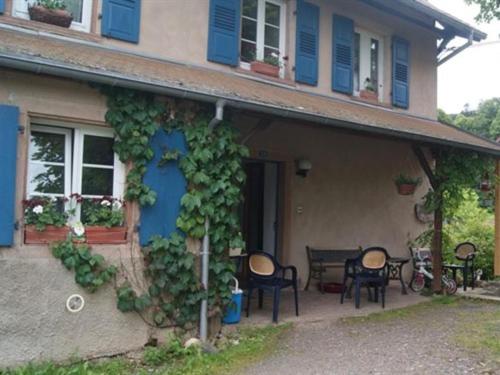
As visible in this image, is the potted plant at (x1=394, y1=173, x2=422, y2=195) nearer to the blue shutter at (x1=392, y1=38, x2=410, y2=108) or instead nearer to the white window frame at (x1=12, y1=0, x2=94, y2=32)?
the blue shutter at (x1=392, y1=38, x2=410, y2=108)

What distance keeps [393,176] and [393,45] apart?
2670 mm

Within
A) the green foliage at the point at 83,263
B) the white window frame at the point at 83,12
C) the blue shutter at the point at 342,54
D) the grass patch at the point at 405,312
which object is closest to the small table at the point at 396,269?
the grass patch at the point at 405,312

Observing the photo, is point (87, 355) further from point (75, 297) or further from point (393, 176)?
point (393, 176)

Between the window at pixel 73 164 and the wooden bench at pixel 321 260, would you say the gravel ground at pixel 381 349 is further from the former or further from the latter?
the window at pixel 73 164

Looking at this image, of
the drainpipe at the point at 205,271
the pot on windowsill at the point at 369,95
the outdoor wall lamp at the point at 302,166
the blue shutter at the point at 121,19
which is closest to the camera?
the drainpipe at the point at 205,271

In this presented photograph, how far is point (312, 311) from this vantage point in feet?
23.9

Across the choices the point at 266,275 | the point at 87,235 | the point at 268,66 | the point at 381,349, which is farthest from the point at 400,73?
the point at 87,235

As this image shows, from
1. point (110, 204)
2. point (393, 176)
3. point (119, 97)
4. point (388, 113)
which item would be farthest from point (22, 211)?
point (393, 176)

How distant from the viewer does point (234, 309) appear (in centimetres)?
624

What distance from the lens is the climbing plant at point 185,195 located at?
17.4 ft

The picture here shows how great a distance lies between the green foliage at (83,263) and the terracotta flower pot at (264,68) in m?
4.13

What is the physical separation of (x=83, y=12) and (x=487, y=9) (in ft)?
26.8

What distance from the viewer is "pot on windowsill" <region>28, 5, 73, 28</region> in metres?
5.93

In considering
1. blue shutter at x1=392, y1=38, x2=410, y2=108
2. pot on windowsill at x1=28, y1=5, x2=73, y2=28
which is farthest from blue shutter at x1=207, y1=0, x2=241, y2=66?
blue shutter at x1=392, y1=38, x2=410, y2=108
